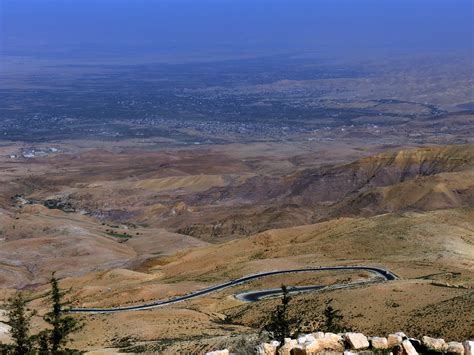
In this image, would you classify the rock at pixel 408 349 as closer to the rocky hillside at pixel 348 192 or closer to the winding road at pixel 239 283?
the winding road at pixel 239 283

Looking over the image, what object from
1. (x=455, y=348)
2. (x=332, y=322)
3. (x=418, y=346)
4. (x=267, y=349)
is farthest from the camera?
(x=332, y=322)

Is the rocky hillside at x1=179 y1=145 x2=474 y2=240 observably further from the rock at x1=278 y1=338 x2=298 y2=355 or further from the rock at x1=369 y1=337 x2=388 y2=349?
the rock at x1=278 y1=338 x2=298 y2=355

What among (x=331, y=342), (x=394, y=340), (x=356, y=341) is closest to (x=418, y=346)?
(x=394, y=340)

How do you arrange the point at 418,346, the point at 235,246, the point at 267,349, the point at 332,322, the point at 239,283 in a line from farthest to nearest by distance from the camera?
1. the point at 235,246
2. the point at 239,283
3. the point at 332,322
4. the point at 418,346
5. the point at 267,349

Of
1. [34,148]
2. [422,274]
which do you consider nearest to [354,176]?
[422,274]

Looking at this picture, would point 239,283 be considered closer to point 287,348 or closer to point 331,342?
point 331,342

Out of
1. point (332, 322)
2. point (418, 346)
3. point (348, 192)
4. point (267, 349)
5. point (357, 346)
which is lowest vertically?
point (348, 192)

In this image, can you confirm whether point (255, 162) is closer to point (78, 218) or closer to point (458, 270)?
point (78, 218)

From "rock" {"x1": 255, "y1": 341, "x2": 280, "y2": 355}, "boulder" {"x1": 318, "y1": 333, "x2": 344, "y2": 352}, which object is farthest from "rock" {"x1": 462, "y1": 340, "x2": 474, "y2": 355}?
"rock" {"x1": 255, "y1": 341, "x2": 280, "y2": 355}
